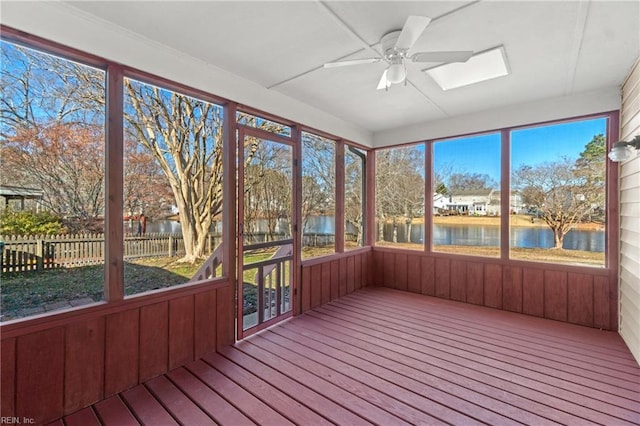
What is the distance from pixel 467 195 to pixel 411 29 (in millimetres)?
2843

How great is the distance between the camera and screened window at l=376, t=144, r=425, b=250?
437 centimetres

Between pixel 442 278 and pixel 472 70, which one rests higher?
pixel 472 70

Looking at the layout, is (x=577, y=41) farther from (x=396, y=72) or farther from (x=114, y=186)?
(x=114, y=186)

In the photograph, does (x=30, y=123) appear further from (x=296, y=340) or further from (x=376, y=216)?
(x=376, y=216)

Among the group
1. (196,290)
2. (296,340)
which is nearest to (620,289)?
(296,340)

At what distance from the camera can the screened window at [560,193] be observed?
312cm

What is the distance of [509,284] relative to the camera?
11.8 feet

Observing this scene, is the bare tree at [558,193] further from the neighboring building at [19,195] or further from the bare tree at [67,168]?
the neighboring building at [19,195]

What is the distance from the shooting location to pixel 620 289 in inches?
115

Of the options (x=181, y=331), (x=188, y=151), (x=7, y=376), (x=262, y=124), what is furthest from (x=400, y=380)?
(x=188, y=151)

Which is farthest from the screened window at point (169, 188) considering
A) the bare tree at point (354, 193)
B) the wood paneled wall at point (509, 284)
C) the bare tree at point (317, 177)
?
the wood paneled wall at point (509, 284)

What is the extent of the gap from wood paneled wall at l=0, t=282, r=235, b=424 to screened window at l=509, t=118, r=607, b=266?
3.69 m

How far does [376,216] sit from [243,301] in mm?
2731

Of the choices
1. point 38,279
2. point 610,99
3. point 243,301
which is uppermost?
point 610,99
